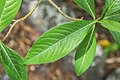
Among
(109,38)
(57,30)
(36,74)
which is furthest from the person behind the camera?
(109,38)

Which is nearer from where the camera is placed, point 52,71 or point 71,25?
point 71,25

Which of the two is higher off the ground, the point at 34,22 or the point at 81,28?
the point at 81,28

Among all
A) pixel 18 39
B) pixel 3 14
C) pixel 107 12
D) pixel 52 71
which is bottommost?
pixel 52 71

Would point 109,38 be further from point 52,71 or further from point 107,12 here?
point 107,12

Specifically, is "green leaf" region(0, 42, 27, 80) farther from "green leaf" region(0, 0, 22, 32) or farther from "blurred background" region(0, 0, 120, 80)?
"blurred background" region(0, 0, 120, 80)

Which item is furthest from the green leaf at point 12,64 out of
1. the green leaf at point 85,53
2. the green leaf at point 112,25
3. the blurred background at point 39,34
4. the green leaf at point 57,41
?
the blurred background at point 39,34

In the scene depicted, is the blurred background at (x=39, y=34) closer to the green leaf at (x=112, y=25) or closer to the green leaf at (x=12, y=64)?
the green leaf at (x=12, y=64)

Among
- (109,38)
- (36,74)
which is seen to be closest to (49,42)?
(36,74)

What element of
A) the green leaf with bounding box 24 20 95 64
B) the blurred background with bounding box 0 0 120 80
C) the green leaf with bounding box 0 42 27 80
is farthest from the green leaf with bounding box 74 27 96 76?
the blurred background with bounding box 0 0 120 80
